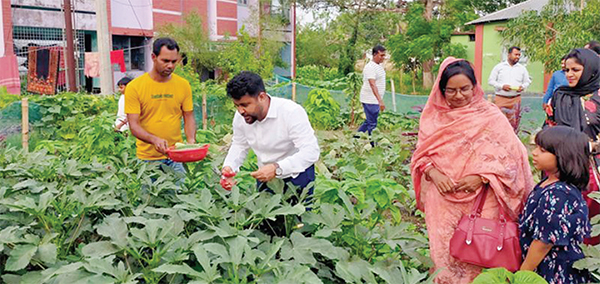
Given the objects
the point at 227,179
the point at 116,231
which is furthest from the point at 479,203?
the point at 116,231

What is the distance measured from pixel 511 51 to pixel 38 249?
6.54 meters

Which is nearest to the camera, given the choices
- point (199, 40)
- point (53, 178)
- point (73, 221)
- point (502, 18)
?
point (73, 221)

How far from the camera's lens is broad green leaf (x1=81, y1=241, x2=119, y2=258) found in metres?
1.99

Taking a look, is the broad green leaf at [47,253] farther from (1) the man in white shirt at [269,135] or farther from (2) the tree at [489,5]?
(2) the tree at [489,5]

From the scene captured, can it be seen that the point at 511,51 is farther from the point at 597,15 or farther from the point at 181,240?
the point at 181,240

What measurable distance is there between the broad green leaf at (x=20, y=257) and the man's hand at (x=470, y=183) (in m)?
1.71

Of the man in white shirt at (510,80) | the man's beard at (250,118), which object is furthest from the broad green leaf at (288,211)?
the man in white shirt at (510,80)

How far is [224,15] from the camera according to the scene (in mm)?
25062

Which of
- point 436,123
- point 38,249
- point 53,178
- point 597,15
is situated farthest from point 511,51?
point 38,249

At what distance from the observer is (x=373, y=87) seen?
23.8ft

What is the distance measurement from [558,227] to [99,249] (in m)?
1.67

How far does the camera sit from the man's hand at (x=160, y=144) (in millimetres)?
3531

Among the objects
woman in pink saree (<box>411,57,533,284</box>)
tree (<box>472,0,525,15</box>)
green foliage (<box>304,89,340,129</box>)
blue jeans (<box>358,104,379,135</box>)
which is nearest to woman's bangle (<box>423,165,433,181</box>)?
woman in pink saree (<box>411,57,533,284</box>)

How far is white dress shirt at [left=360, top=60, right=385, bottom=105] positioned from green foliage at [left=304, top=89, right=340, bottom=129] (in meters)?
2.75
